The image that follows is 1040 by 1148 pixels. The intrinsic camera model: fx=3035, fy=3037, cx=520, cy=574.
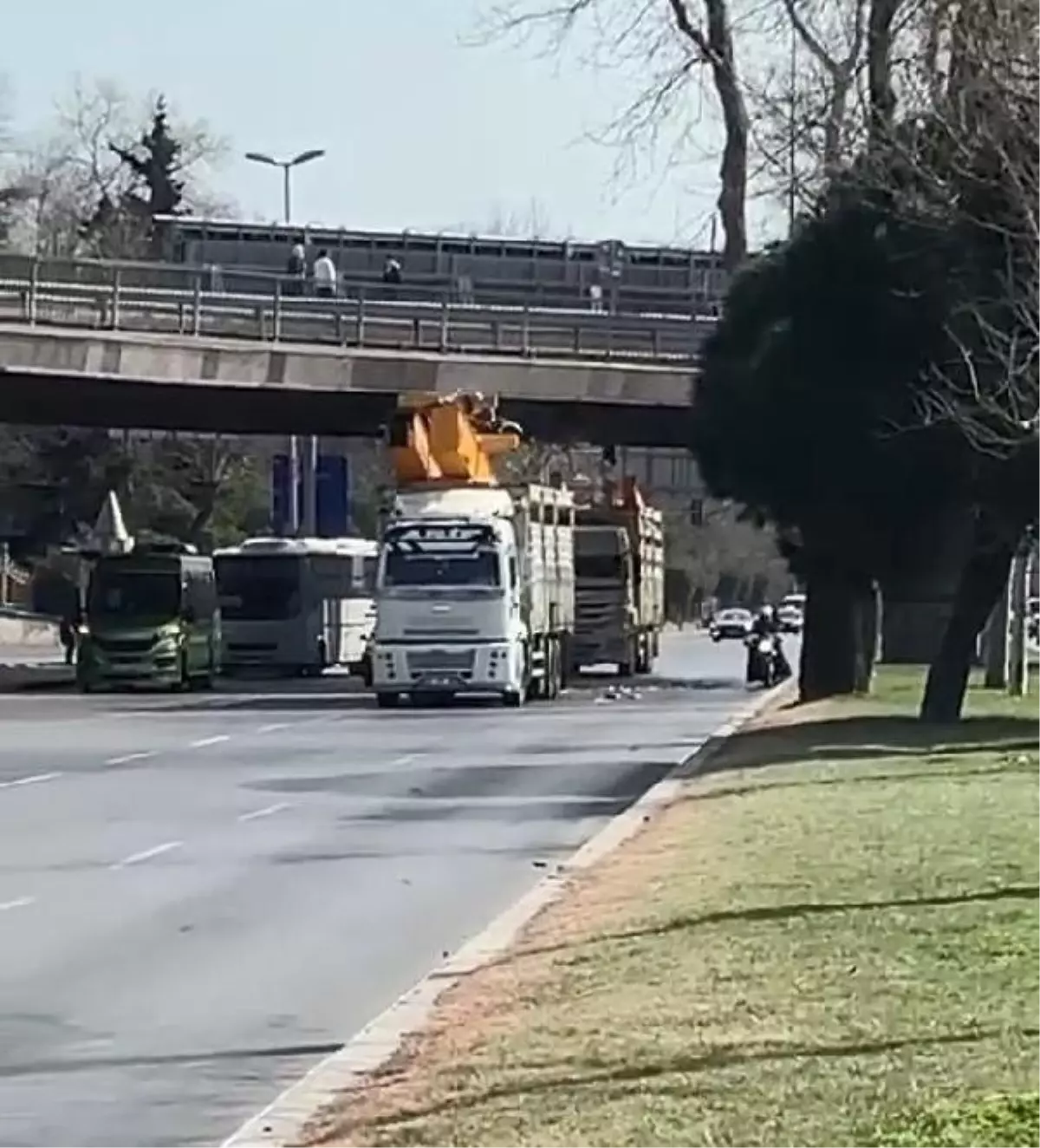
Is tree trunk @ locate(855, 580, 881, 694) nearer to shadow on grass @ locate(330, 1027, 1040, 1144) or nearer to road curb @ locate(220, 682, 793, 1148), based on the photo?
road curb @ locate(220, 682, 793, 1148)

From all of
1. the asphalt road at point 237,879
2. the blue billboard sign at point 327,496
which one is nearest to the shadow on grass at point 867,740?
the asphalt road at point 237,879

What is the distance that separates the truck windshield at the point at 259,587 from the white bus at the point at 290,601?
19mm

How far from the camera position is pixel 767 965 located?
1416 centimetres

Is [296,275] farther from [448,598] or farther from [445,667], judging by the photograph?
[445,667]

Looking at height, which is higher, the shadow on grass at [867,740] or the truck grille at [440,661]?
the truck grille at [440,661]

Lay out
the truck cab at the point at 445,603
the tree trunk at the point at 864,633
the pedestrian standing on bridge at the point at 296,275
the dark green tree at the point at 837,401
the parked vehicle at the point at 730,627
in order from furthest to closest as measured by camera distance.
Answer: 1. the parked vehicle at the point at 730,627
2. the pedestrian standing on bridge at the point at 296,275
3. the truck cab at the point at 445,603
4. the tree trunk at the point at 864,633
5. the dark green tree at the point at 837,401

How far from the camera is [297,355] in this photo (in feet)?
186

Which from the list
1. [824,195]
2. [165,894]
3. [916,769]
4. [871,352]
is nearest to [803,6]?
[824,195]

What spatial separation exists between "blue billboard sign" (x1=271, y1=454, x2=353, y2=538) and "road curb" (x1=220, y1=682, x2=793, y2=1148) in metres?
60.2

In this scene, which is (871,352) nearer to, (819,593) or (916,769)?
(819,593)

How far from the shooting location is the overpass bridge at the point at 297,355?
180 feet

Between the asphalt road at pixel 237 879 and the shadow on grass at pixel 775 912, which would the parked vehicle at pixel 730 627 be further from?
the shadow on grass at pixel 775 912

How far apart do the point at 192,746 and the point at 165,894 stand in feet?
60.0

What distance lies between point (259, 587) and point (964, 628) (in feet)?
101
